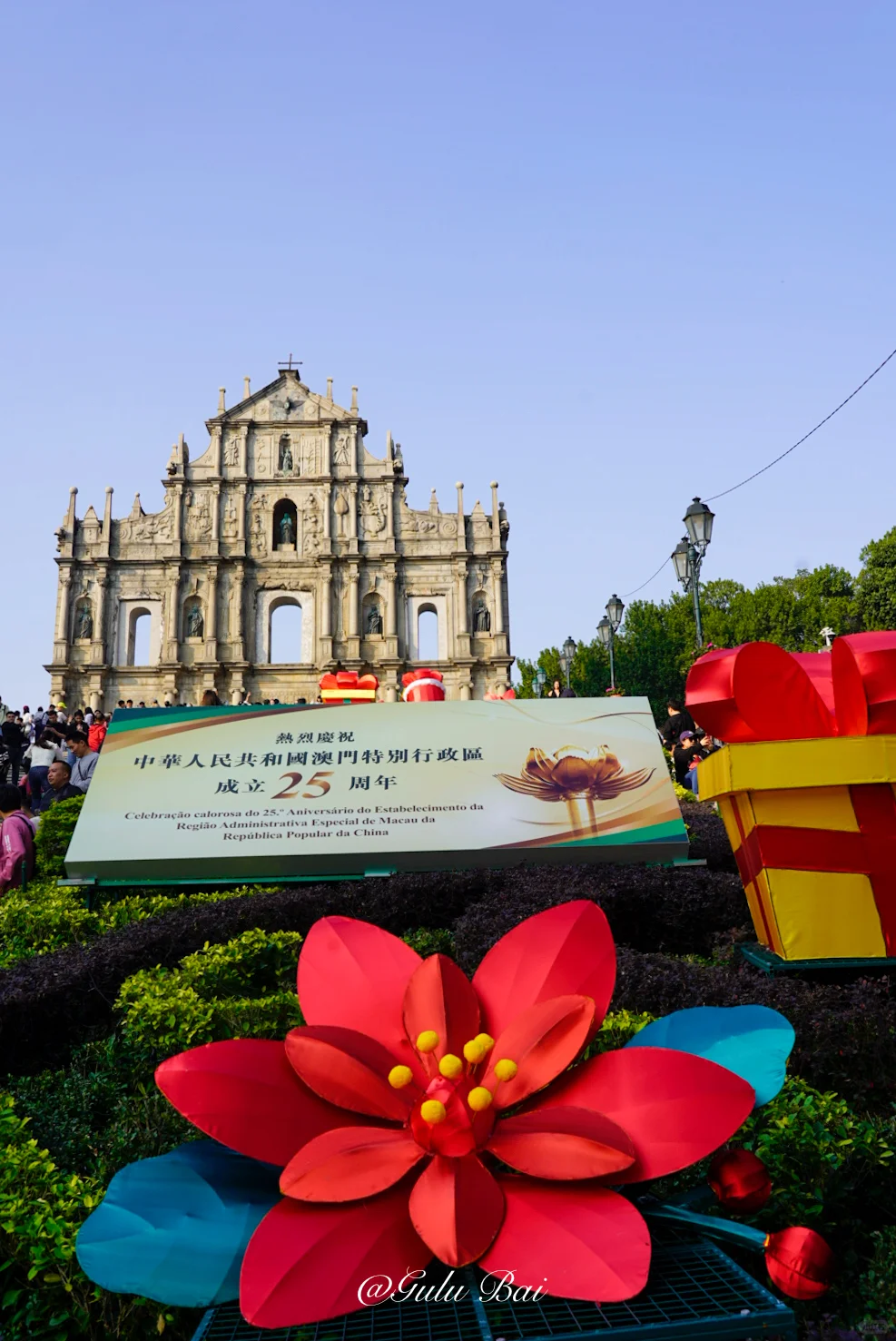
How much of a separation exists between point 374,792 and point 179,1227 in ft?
12.6

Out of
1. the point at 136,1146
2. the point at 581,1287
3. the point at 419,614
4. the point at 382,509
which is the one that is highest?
Result: the point at 382,509

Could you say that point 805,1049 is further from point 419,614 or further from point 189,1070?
point 419,614

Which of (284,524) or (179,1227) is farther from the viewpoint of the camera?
(284,524)

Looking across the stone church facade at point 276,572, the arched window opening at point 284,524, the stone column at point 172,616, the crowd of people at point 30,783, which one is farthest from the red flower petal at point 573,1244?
the arched window opening at point 284,524

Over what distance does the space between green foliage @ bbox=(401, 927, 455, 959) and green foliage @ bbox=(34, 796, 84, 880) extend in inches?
114

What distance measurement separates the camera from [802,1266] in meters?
1.34

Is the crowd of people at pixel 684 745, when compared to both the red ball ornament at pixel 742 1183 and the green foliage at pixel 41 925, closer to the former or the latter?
the green foliage at pixel 41 925

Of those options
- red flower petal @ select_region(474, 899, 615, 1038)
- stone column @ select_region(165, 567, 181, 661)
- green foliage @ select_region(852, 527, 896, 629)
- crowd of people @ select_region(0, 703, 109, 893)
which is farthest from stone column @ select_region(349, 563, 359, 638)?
red flower petal @ select_region(474, 899, 615, 1038)

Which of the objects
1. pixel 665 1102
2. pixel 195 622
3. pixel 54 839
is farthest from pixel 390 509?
pixel 665 1102

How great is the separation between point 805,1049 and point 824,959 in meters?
0.46

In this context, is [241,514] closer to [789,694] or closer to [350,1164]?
[789,694]

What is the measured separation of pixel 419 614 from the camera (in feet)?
116

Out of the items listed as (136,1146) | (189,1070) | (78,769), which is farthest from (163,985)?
(78,769)

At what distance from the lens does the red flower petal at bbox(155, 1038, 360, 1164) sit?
1447mm
